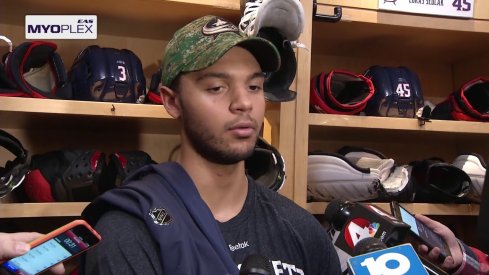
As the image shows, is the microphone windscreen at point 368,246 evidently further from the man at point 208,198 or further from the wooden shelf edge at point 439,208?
the wooden shelf edge at point 439,208

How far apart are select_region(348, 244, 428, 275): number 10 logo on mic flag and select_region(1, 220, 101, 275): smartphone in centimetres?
35

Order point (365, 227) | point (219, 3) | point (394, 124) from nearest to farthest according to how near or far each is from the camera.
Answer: point (365, 227) → point (219, 3) → point (394, 124)

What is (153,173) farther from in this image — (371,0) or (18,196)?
(371,0)

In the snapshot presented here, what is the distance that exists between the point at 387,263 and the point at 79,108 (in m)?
0.92

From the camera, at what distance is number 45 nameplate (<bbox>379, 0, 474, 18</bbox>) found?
163 centimetres

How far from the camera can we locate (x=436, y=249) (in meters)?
1.03

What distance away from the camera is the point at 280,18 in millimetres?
1219

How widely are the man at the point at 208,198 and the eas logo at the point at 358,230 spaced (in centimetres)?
15

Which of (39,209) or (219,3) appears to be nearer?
(39,209)

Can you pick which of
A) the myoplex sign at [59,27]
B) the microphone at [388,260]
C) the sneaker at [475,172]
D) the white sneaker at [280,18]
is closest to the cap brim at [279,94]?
the white sneaker at [280,18]

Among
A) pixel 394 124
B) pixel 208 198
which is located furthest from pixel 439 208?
pixel 208 198

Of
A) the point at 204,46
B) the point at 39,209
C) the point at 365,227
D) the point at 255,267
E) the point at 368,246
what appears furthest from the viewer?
the point at 39,209

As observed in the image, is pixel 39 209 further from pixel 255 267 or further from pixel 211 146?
pixel 255 267

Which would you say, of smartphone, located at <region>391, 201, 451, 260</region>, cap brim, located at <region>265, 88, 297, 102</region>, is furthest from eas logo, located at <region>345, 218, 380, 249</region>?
cap brim, located at <region>265, 88, 297, 102</region>
